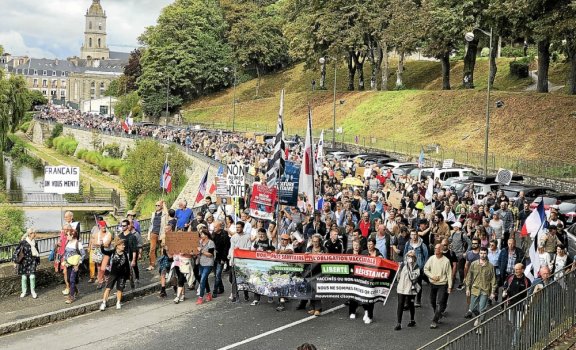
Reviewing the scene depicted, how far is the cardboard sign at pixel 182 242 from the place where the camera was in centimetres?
1551

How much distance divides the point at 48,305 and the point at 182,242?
2819mm

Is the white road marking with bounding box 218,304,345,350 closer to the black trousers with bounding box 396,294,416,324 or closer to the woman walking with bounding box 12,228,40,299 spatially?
the black trousers with bounding box 396,294,416,324

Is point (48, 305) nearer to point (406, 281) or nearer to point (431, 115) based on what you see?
point (406, 281)

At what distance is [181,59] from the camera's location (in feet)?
308

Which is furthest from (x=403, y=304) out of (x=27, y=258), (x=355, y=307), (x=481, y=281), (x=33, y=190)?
(x=33, y=190)

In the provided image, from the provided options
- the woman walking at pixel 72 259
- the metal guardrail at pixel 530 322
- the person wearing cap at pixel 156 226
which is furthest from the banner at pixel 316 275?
the person wearing cap at pixel 156 226

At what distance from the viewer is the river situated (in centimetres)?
4919

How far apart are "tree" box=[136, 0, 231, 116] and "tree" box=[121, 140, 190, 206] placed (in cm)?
3959

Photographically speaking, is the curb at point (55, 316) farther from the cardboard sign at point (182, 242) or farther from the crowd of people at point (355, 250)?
the cardboard sign at point (182, 242)

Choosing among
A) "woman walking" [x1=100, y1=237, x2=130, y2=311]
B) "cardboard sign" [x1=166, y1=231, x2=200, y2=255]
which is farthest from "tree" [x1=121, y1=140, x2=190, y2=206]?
"woman walking" [x1=100, y1=237, x2=130, y2=311]

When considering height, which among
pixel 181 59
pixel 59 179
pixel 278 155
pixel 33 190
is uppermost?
pixel 181 59

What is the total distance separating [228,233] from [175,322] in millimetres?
3428

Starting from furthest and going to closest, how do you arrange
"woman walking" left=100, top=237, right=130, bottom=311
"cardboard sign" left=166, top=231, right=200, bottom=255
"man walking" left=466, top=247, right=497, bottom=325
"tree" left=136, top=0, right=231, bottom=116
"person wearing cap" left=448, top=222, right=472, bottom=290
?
"tree" left=136, top=0, right=231, bottom=116 → "person wearing cap" left=448, top=222, right=472, bottom=290 → "cardboard sign" left=166, top=231, right=200, bottom=255 → "woman walking" left=100, top=237, right=130, bottom=311 → "man walking" left=466, top=247, right=497, bottom=325

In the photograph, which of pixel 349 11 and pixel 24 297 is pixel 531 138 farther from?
pixel 24 297
